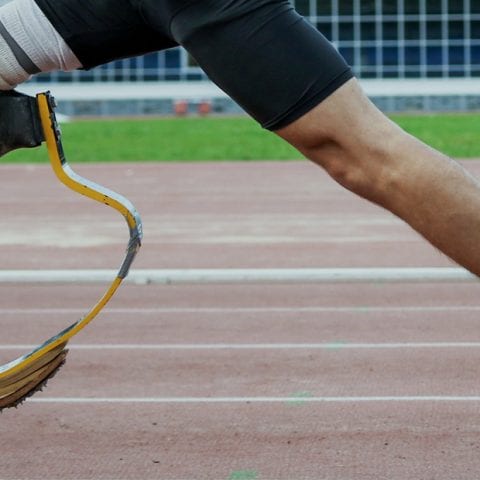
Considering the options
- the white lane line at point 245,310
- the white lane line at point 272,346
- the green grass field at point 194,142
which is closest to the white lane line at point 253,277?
the white lane line at point 272,346

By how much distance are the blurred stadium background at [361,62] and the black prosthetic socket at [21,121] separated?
166ft

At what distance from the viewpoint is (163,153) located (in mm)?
26609

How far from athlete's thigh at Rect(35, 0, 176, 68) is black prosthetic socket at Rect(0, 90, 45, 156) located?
0.60 ft

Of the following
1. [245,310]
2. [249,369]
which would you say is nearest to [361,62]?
[245,310]

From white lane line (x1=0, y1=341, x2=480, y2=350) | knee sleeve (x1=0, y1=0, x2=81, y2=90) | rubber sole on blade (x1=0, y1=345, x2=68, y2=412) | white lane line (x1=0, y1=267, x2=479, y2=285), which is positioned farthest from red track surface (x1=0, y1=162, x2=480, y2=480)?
knee sleeve (x1=0, y1=0, x2=81, y2=90)

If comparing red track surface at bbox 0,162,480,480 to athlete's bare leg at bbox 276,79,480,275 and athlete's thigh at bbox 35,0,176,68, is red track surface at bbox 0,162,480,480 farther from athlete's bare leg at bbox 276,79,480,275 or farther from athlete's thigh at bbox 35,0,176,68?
athlete's thigh at bbox 35,0,176,68

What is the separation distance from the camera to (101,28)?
2953 millimetres

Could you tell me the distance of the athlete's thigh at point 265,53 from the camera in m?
2.76

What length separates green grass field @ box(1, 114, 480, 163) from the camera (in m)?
25.4

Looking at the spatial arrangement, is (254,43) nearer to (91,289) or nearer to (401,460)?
(401,460)

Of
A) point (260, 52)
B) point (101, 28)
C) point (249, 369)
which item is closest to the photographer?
point (260, 52)

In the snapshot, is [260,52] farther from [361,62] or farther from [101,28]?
[361,62]

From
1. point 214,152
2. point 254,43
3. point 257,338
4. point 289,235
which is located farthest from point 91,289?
point 214,152

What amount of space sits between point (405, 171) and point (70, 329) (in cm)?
90
